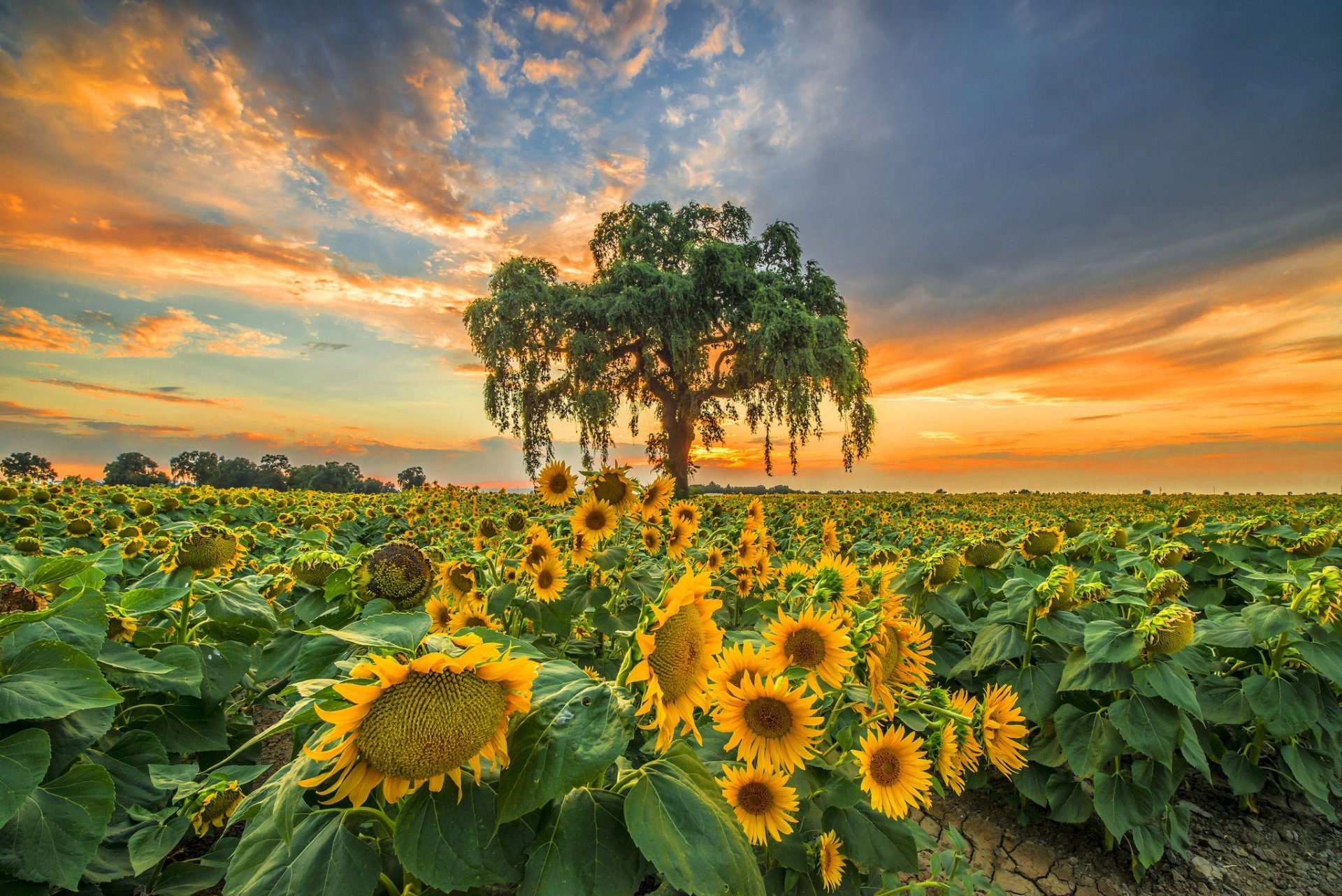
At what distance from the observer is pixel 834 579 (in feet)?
5.75

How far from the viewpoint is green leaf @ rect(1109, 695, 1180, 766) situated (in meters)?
2.20

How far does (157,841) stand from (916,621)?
2.17 metres

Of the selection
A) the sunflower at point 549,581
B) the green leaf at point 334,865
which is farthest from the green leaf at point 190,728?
the green leaf at point 334,865

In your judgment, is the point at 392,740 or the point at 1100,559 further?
the point at 1100,559

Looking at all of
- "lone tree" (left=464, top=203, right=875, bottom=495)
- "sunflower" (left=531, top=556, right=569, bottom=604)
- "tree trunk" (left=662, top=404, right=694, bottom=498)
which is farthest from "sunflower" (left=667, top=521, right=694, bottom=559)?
"tree trunk" (left=662, top=404, right=694, bottom=498)

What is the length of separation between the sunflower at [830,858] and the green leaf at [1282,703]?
7.40 feet

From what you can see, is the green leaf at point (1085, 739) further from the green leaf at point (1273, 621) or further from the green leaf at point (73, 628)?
the green leaf at point (73, 628)

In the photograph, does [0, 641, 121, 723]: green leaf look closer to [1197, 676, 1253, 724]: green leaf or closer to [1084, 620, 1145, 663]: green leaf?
[1084, 620, 1145, 663]: green leaf

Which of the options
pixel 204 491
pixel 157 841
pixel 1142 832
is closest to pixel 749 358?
pixel 204 491

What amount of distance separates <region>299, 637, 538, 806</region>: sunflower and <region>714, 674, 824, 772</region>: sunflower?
0.65 m

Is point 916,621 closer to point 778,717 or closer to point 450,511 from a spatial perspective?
point 778,717

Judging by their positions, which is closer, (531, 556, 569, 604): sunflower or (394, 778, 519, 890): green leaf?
(394, 778, 519, 890): green leaf

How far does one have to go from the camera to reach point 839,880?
5.55 ft

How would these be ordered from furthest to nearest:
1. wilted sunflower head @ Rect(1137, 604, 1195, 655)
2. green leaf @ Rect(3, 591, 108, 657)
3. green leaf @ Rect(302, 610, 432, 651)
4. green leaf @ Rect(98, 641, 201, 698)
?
wilted sunflower head @ Rect(1137, 604, 1195, 655) → green leaf @ Rect(98, 641, 201, 698) → green leaf @ Rect(3, 591, 108, 657) → green leaf @ Rect(302, 610, 432, 651)
